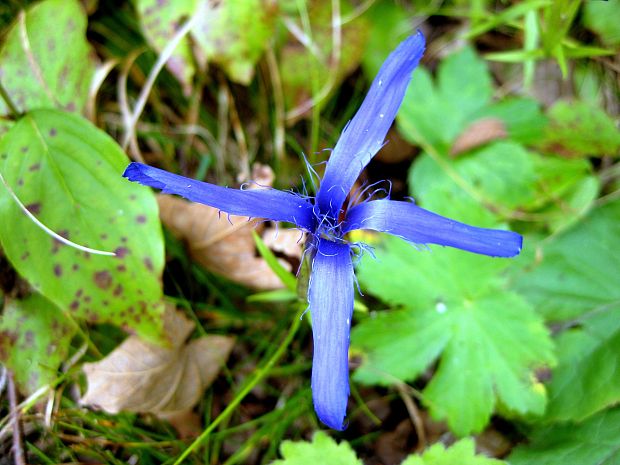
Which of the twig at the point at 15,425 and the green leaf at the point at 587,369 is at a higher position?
the twig at the point at 15,425

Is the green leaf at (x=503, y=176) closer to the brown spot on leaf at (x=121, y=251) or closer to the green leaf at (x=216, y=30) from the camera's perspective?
the green leaf at (x=216, y=30)

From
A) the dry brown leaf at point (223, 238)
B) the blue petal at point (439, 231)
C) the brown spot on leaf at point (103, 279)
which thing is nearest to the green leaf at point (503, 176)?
the dry brown leaf at point (223, 238)

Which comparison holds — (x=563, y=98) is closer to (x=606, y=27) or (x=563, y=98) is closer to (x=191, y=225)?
(x=606, y=27)

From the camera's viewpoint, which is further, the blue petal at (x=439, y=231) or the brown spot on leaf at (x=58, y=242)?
the brown spot on leaf at (x=58, y=242)

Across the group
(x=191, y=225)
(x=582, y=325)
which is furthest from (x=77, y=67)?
(x=582, y=325)

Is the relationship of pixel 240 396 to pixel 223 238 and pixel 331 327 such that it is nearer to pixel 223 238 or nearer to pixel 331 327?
pixel 223 238

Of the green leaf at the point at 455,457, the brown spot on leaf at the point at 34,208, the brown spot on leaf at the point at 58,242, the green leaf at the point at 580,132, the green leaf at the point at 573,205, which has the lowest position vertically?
the green leaf at the point at 455,457

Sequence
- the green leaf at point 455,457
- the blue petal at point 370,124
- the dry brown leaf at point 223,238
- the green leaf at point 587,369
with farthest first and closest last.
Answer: the dry brown leaf at point 223,238, the green leaf at point 587,369, the green leaf at point 455,457, the blue petal at point 370,124

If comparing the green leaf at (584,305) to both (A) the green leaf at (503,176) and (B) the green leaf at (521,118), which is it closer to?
(A) the green leaf at (503,176)

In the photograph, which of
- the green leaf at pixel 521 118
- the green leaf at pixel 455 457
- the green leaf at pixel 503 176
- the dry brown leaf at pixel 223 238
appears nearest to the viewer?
the green leaf at pixel 455 457
